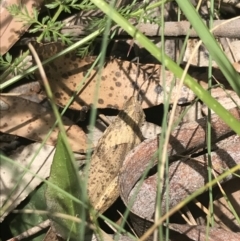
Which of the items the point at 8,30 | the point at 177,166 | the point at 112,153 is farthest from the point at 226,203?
the point at 8,30

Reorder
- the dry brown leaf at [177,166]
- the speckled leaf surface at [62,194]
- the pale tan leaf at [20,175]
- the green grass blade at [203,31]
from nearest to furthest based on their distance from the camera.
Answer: the green grass blade at [203,31] < the speckled leaf surface at [62,194] < the dry brown leaf at [177,166] < the pale tan leaf at [20,175]

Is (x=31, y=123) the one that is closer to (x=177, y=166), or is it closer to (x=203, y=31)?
(x=177, y=166)

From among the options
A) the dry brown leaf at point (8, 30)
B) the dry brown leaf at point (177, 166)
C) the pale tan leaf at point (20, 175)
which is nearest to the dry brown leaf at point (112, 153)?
the dry brown leaf at point (177, 166)

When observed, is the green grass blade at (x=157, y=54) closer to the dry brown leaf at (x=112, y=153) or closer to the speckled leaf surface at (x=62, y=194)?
the speckled leaf surface at (x=62, y=194)

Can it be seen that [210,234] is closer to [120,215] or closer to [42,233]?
[120,215]

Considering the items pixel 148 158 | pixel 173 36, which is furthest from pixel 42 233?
pixel 173 36

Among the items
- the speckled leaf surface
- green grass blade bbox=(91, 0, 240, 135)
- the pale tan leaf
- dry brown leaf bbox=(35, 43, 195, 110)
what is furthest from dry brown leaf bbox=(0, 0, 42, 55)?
green grass blade bbox=(91, 0, 240, 135)

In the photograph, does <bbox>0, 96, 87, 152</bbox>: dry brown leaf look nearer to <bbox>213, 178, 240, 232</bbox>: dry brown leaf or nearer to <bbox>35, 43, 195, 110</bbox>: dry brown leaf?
<bbox>35, 43, 195, 110</bbox>: dry brown leaf
